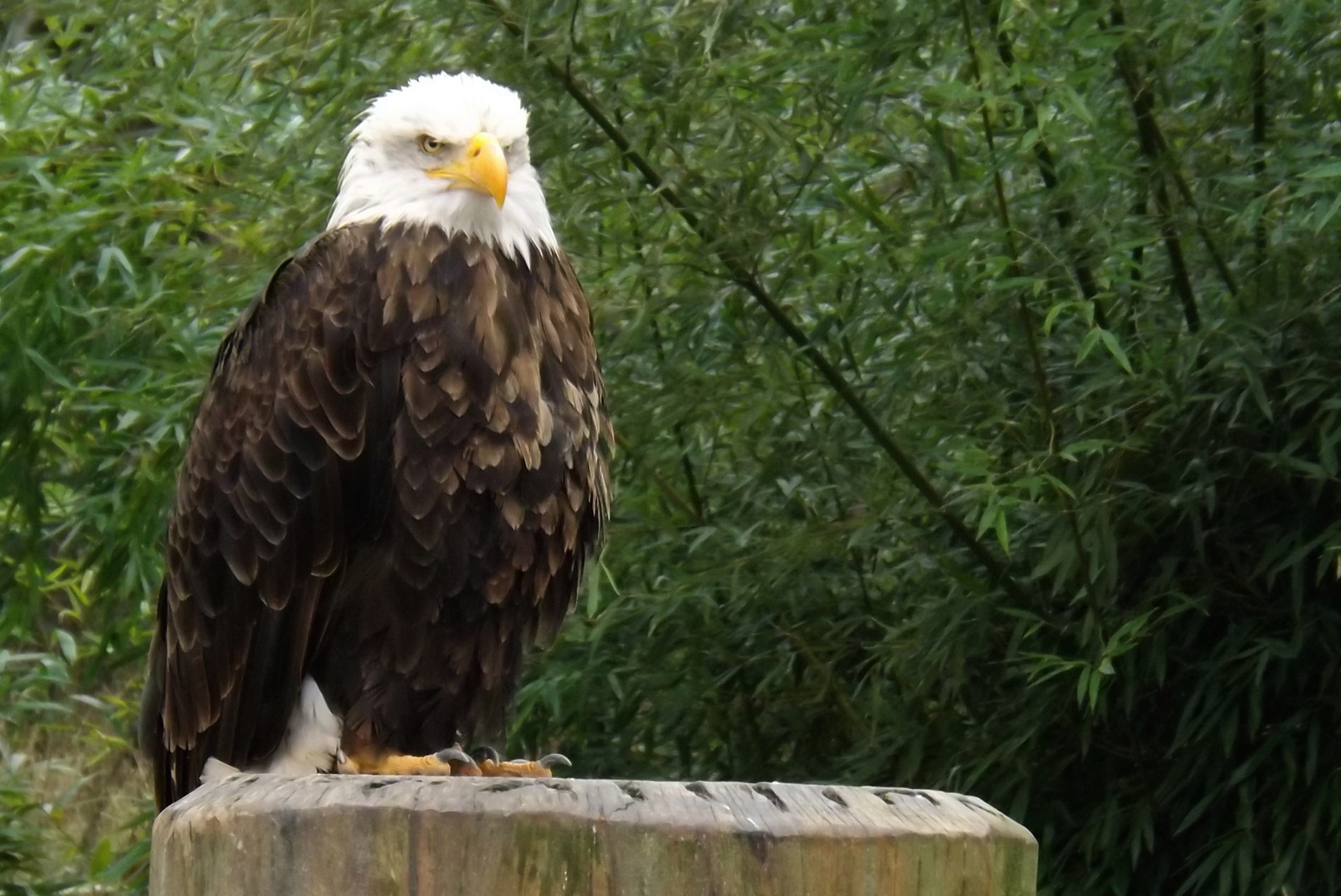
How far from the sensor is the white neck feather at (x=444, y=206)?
2.91 metres

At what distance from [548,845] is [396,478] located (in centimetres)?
132

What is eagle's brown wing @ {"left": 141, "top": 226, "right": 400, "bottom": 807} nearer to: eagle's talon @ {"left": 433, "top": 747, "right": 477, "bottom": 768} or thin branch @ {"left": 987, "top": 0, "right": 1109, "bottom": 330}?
eagle's talon @ {"left": 433, "top": 747, "right": 477, "bottom": 768}

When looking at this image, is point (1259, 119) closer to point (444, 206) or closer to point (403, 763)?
A: point (444, 206)

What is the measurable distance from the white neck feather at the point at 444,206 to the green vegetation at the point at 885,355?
0.39 metres

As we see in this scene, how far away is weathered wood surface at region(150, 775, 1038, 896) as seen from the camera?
1.48 metres

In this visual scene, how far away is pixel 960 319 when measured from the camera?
3.42 metres

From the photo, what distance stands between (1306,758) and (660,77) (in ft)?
5.75

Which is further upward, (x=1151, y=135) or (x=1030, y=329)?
(x=1151, y=135)

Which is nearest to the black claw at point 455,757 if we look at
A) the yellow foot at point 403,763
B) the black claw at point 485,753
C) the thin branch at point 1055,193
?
the yellow foot at point 403,763

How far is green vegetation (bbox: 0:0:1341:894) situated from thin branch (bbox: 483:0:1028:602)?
1cm

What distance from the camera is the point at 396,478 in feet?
8.98

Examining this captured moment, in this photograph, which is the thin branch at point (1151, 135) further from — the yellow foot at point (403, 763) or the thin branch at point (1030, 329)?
the yellow foot at point (403, 763)

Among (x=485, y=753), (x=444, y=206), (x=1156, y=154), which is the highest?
(x=1156, y=154)

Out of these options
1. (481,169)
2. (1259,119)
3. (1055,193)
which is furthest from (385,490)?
(1259,119)
